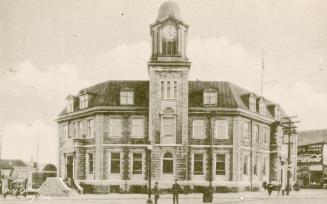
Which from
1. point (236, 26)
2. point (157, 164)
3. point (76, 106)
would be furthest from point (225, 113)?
point (236, 26)

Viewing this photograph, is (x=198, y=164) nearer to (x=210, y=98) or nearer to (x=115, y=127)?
(x=210, y=98)

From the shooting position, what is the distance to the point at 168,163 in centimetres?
2030

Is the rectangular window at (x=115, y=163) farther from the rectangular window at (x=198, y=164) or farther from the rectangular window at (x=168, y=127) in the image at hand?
the rectangular window at (x=198, y=164)

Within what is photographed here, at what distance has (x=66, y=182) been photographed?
2048 centimetres

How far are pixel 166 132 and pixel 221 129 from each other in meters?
1.93

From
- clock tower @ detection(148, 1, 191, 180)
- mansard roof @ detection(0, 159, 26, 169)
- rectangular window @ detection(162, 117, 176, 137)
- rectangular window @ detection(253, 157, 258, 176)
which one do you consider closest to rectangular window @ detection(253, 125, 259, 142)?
rectangular window @ detection(253, 157, 258, 176)

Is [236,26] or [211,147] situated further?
[211,147]

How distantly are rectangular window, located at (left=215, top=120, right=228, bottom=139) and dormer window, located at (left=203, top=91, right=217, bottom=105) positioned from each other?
2.21 feet

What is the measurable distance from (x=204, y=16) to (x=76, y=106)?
35.7ft

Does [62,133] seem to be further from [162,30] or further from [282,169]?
[282,169]

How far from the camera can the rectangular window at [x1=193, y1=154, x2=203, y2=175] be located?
20578mm

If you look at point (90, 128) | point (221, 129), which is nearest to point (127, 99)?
point (90, 128)

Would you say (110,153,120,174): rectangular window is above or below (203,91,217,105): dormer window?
below

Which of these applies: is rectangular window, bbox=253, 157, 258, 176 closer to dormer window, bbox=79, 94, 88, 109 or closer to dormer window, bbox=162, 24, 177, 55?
dormer window, bbox=162, 24, 177, 55
